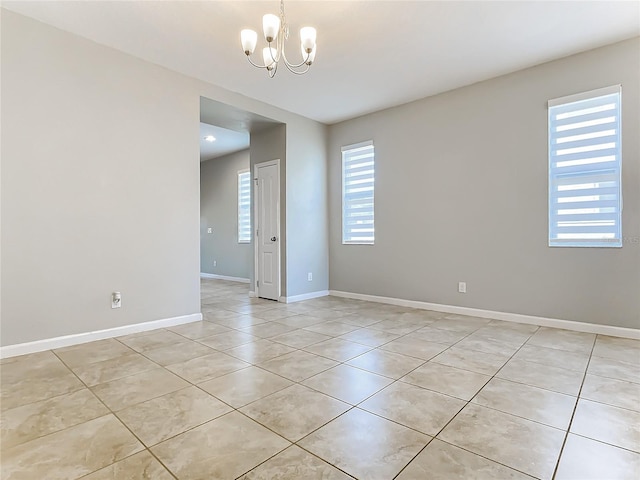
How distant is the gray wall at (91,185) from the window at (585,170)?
404 cm

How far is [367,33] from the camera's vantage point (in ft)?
10.2

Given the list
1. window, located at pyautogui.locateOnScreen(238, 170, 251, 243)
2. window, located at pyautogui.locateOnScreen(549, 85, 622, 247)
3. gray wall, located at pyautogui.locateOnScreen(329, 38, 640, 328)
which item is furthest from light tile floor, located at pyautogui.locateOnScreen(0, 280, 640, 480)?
window, located at pyautogui.locateOnScreen(238, 170, 251, 243)

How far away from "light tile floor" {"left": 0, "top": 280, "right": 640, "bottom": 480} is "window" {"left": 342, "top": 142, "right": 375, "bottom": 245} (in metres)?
2.33

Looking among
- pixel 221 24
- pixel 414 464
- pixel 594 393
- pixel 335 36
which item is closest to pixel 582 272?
pixel 594 393

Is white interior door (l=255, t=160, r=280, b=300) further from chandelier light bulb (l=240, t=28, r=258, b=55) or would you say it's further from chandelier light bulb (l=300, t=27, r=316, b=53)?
chandelier light bulb (l=300, t=27, r=316, b=53)

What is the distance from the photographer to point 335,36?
3137 mm

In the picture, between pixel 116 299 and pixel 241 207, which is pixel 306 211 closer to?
pixel 241 207

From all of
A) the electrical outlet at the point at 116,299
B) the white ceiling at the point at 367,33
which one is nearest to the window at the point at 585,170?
the white ceiling at the point at 367,33

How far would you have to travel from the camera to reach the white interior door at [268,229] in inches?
210

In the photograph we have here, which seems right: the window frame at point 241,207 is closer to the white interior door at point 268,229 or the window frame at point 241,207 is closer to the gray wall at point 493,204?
the white interior door at point 268,229

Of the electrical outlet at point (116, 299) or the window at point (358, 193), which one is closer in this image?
the electrical outlet at point (116, 299)

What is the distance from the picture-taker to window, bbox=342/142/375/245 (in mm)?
5320

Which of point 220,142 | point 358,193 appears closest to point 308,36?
point 358,193

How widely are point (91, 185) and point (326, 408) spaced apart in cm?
300
